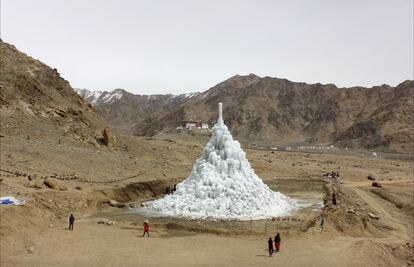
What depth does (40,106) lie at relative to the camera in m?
56.9

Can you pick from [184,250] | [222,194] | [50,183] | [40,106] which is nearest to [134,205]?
[50,183]

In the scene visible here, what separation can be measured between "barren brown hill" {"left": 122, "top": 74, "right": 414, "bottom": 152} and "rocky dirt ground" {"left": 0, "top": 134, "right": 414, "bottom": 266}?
260 feet

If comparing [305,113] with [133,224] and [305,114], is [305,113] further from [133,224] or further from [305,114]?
[133,224]

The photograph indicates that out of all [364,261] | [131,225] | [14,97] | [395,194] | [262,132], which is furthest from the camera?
[262,132]

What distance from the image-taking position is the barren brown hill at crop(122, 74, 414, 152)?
130m

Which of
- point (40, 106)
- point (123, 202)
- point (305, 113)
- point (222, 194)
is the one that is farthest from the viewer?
point (305, 113)

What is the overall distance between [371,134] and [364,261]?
112m

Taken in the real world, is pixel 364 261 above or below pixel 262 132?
below

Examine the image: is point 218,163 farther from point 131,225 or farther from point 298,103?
point 298,103

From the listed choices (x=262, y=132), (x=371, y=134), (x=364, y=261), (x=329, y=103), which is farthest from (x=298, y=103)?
(x=364, y=261)

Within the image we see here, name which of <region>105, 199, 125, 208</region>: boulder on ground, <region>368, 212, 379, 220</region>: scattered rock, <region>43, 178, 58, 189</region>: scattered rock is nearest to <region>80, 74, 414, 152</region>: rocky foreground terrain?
<region>368, 212, 379, 220</region>: scattered rock

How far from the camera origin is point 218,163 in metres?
34.7

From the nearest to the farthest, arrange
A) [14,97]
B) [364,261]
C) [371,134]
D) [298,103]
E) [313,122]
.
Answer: [364,261]
[14,97]
[371,134]
[313,122]
[298,103]

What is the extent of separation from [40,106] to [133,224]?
33098 millimetres
